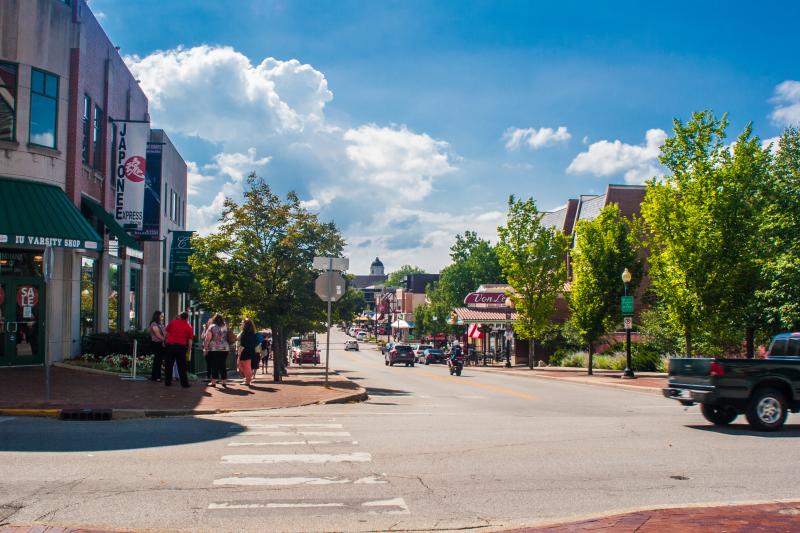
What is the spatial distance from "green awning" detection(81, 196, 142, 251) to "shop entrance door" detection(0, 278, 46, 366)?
3.65 meters

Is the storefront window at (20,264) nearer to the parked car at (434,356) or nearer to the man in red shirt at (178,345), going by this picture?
the man in red shirt at (178,345)

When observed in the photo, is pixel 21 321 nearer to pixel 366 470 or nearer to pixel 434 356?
pixel 366 470

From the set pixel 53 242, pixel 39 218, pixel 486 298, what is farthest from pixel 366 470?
pixel 486 298

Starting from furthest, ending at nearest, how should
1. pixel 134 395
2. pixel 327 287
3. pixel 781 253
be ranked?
1. pixel 781 253
2. pixel 327 287
3. pixel 134 395

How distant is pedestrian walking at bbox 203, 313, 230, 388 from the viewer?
725 inches

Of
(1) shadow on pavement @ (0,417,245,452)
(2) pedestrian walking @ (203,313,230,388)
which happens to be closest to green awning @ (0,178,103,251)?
(2) pedestrian walking @ (203,313,230,388)

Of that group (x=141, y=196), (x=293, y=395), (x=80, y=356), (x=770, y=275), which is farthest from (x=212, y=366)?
(x=770, y=275)

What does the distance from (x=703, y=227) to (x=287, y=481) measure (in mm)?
22400

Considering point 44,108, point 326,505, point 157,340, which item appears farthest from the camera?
point 44,108

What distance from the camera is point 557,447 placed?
34.9ft

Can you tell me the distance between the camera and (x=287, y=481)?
26.0ft

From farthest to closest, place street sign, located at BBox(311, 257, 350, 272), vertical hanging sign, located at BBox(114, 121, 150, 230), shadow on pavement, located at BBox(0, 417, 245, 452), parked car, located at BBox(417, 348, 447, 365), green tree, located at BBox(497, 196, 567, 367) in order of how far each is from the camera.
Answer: parked car, located at BBox(417, 348, 447, 365) → green tree, located at BBox(497, 196, 567, 367) → vertical hanging sign, located at BBox(114, 121, 150, 230) → street sign, located at BBox(311, 257, 350, 272) → shadow on pavement, located at BBox(0, 417, 245, 452)

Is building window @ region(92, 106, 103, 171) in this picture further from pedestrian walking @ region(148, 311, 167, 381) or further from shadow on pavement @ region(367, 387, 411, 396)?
shadow on pavement @ region(367, 387, 411, 396)

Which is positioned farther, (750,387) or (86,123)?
(86,123)
